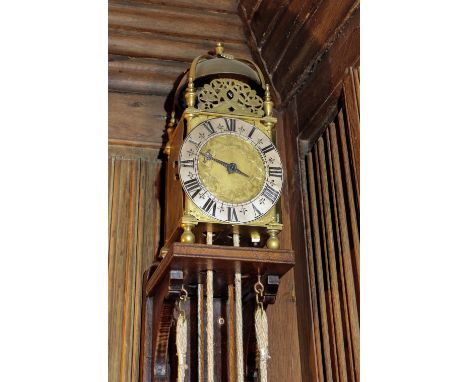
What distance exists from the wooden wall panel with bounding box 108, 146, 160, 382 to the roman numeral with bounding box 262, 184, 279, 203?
0.35 meters

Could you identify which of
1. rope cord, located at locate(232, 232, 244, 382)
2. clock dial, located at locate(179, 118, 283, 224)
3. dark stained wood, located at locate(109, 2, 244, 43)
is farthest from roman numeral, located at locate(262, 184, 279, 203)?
dark stained wood, located at locate(109, 2, 244, 43)

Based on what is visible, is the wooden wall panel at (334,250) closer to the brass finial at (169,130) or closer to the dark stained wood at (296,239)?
the dark stained wood at (296,239)

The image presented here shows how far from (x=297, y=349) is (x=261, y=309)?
27cm

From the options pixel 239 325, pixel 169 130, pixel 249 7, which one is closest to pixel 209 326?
pixel 239 325

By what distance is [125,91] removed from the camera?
1.86 meters

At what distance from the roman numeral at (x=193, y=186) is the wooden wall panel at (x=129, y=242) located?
0.29 metres

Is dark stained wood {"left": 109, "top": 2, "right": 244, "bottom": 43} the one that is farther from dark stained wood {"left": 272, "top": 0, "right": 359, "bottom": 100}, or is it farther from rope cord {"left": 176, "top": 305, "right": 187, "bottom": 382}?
rope cord {"left": 176, "top": 305, "right": 187, "bottom": 382}

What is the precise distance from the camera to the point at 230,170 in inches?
59.8

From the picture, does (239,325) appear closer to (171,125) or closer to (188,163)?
(188,163)

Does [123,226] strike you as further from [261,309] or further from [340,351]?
[340,351]

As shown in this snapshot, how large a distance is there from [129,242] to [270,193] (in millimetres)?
394

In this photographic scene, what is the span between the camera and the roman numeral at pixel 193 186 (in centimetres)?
147

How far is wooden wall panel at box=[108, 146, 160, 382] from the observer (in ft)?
5.26

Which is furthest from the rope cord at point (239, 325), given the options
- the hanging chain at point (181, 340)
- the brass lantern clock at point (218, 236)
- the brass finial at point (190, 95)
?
the brass finial at point (190, 95)
